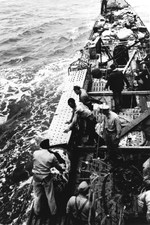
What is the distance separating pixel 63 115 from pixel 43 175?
12.4 feet

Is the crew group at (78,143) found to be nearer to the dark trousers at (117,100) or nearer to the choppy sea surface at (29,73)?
the dark trousers at (117,100)

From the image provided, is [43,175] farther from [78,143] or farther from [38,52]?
[38,52]

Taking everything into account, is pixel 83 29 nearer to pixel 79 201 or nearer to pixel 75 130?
pixel 75 130

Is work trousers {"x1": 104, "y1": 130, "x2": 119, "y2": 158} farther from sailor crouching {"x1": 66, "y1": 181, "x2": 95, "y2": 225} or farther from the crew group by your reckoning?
sailor crouching {"x1": 66, "y1": 181, "x2": 95, "y2": 225}

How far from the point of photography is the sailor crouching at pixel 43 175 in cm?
525

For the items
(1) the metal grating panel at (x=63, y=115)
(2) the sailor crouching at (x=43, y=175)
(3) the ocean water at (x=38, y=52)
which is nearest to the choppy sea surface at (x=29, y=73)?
(3) the ocean water at (x=38, y=52)

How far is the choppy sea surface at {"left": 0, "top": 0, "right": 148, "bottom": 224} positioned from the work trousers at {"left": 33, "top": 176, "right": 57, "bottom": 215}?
2655mm

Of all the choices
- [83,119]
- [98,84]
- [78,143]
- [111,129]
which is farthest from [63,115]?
[98,84]

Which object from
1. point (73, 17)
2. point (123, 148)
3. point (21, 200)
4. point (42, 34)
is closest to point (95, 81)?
point (123, 148)

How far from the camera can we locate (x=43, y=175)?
5.27 m

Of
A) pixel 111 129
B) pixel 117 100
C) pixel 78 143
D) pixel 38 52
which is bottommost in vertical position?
pixel 38 52

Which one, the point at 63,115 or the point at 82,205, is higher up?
the point at 82,205

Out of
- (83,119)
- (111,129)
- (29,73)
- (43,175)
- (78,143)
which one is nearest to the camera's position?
(43,175)

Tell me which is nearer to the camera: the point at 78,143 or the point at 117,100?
the point at 78,143
